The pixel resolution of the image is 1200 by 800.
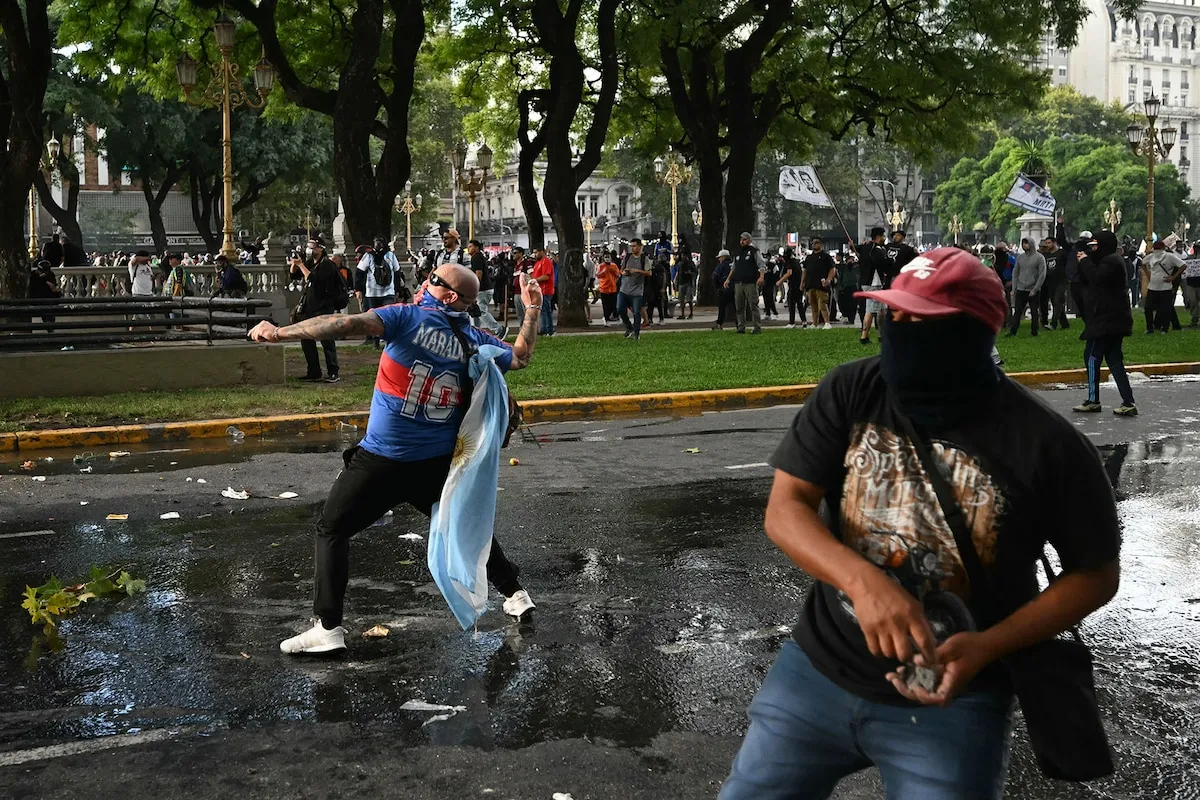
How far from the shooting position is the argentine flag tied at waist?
5945 mm

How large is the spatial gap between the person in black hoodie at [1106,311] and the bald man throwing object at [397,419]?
834 cm

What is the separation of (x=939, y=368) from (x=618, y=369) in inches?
610

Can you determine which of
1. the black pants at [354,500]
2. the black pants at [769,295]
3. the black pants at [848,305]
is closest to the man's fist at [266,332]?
the black pants at [354,500]

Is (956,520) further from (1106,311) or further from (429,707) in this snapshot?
(1106,311)

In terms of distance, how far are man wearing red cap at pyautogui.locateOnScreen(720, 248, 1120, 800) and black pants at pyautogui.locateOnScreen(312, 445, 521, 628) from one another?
3535 mm

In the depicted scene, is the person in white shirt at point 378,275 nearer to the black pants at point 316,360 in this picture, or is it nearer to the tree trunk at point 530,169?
the black pants at point 316,360

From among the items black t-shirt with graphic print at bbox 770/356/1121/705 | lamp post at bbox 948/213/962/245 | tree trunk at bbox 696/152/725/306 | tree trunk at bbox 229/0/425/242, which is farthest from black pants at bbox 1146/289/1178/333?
lamp post at bbox 948/213/962/245

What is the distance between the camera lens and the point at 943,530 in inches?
100

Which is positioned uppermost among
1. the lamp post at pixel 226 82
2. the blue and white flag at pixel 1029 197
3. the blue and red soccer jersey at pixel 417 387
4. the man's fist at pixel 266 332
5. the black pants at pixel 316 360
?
the lamp post at pixel 226 82

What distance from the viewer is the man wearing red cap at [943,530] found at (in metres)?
2.52

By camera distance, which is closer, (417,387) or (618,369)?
(417,387)

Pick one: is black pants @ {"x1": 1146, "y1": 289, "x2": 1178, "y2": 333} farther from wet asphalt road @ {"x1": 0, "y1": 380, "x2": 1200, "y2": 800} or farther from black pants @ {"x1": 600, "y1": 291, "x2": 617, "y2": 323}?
wet asphalt road @ {"x1": 0, "y1": 380, "x2": 1200, "y2": 800}

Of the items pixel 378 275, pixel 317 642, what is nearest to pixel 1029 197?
pixel 378 275

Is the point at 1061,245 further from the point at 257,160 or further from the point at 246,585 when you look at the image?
the point at 257,160
